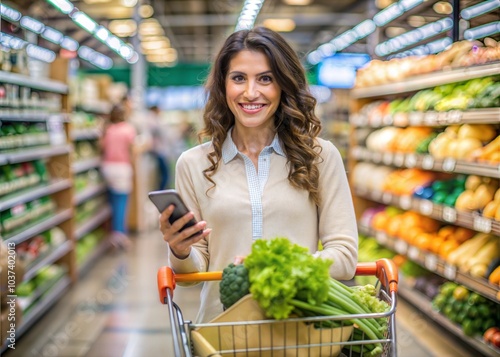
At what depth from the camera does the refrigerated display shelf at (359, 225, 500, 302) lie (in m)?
3.69

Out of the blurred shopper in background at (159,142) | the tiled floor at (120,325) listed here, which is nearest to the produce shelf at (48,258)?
the tiled floor at (120,325)

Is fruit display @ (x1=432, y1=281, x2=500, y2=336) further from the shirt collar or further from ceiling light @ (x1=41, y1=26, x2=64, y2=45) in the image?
ceiling light @ (x1=41, y1=26, x2=64, y2=45)

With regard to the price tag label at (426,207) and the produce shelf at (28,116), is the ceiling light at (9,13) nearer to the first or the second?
the produce shelf at (28,116)

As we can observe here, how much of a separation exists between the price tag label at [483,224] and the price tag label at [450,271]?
0.45 meters

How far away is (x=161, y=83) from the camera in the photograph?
71.4ft

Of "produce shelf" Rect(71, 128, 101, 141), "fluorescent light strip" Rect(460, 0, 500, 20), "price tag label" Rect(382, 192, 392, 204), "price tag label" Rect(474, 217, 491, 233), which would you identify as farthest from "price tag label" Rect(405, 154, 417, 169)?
"produce shelf" Rect(71, 128, 101, 141)

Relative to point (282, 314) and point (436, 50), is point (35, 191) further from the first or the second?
point (282, 314)

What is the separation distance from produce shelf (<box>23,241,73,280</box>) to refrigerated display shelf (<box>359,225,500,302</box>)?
3.05 m

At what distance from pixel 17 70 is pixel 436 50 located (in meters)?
3.22

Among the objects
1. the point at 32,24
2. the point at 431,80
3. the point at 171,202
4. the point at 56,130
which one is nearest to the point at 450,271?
the point at 431,80

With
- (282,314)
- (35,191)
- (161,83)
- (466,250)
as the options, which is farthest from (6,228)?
(161,83)

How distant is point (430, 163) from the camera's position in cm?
471

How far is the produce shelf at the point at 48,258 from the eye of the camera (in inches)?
193

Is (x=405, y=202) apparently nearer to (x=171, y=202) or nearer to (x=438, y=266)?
(x=438, y=266)
